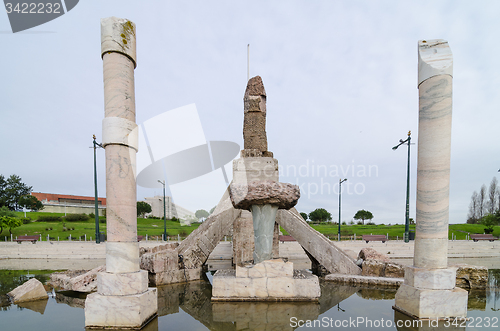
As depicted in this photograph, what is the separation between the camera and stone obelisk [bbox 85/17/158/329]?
4.29 meters

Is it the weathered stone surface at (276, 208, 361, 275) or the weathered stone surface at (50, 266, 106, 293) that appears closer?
the weathered stone surface at (50, 266, 106, 293)

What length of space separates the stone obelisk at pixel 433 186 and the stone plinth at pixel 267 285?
189cm

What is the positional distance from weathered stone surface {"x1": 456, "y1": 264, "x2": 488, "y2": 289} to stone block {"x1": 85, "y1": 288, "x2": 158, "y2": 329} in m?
7.60

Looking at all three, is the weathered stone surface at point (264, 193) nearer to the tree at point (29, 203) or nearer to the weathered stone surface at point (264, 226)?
the weathered stone surface at point (264, 226)

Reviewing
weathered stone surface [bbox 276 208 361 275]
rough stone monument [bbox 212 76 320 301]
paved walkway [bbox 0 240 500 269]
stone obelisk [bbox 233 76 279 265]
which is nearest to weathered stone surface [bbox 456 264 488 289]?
weathered stone surface [bbox 276 208 361 275]

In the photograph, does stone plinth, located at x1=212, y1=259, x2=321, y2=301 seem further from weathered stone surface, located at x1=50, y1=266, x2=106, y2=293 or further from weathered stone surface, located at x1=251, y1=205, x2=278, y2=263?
weathered stone surface, located at x1=50, y1=266, x2=106, y2=293

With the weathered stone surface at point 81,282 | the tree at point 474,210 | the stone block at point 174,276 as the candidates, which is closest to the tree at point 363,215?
the tree at point 474,210

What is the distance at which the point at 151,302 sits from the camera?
4.52 m

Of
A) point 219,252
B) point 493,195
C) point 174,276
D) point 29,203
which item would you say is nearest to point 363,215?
point 493,195

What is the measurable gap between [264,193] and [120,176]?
9.26 feet

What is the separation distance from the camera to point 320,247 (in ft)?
26.1

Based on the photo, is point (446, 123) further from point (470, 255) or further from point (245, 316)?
point (470, 255)

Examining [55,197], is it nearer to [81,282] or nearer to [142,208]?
[142,208]

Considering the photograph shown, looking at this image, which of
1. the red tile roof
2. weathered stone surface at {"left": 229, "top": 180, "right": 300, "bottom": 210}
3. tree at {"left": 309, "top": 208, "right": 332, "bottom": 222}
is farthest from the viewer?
the red tile roof
